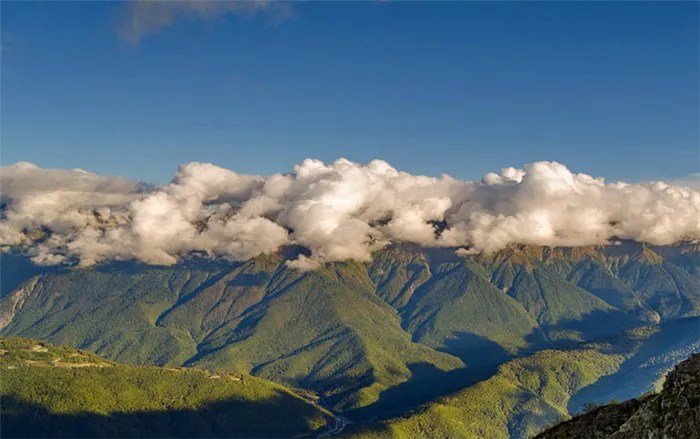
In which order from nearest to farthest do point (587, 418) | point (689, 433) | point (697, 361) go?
point (689, 433)
point (697, 361)
point (587, 418)

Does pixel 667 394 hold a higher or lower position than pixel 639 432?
higher

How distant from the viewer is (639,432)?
61.9 metres

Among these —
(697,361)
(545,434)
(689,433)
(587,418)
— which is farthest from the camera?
(545,434)

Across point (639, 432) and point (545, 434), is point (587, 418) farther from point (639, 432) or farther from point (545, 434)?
point (639, 432)

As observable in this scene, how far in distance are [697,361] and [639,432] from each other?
29.6ft

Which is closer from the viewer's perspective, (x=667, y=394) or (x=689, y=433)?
(x=689, y=433)

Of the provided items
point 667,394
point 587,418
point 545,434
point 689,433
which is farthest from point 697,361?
point 545,434

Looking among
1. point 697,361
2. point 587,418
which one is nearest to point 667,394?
point 697,361

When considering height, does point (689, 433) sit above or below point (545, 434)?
above

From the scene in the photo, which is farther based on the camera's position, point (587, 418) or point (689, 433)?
point (587, 418)

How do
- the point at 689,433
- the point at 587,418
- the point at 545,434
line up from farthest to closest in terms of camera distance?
the point at 545,434
the point at 587,418
the point at 689,433

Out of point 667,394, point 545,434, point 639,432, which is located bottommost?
point 545,434

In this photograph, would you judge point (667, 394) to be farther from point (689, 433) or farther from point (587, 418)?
A: point (587, 418)

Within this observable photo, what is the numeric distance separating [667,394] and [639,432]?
4.69 m
